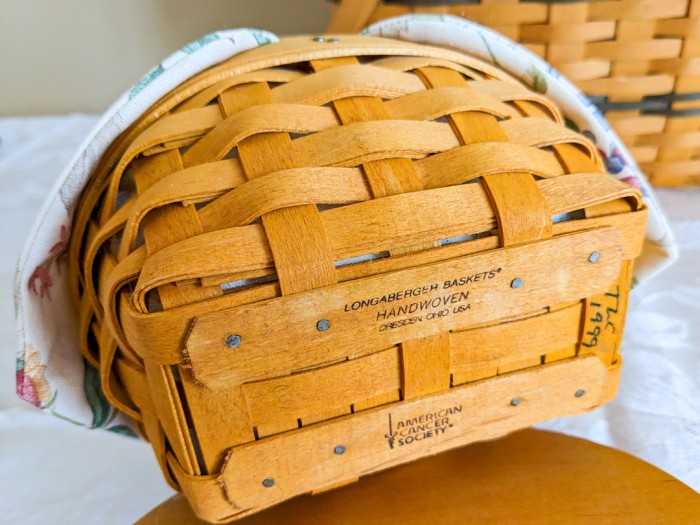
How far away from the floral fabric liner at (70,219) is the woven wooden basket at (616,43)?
0.34ft

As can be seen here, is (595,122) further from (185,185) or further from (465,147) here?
(185,185)

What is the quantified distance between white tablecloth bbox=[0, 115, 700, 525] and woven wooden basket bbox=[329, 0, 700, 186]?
147 millimetres

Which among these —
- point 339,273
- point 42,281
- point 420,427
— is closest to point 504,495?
point 420,427

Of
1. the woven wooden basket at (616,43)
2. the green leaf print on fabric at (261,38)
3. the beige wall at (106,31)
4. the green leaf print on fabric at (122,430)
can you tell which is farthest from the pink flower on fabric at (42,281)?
the beige wall at (106,31)

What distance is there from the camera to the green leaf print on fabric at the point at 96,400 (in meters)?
0.48

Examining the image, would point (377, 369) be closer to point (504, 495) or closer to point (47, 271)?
point (504, 495)

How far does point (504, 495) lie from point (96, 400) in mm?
298

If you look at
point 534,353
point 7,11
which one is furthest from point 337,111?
point 7,11

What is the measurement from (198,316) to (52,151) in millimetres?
722

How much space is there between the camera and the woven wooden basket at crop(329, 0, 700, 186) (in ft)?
2.03

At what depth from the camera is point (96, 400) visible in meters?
0.48

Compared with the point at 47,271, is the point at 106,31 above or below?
above

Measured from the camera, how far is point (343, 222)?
347mm

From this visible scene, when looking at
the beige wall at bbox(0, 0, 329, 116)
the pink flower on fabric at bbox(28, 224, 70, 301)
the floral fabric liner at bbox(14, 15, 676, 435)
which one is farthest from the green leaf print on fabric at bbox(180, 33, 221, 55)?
the beige wall at bbox(0, 0, 329, 116)
